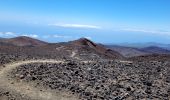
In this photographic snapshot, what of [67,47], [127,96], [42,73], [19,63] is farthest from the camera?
[67,47]

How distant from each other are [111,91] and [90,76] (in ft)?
9.83

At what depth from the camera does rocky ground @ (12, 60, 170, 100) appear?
65.5ft

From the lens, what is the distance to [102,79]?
22172 millimetres

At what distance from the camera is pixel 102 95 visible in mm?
19688

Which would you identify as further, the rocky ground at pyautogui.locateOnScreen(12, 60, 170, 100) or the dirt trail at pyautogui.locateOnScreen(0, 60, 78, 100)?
the rocky ground at pyautogui.locateOnScreen(12, 60, 170, 100)

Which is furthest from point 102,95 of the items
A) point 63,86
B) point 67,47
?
point 67,47

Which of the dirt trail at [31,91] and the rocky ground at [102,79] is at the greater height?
the rocky ground at [102,79]

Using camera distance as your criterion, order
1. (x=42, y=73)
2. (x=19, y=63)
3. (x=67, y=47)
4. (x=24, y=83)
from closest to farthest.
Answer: (x=24, y=83), (x=42, y=73), (x=19, y=63), (x=67, y=47)

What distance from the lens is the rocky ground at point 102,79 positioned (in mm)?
19953

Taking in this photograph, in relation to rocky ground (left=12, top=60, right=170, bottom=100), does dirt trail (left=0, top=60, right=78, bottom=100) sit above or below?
below

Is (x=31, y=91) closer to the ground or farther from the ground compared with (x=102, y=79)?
closer to the ground

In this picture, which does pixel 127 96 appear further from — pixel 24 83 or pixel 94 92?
pixel 24 83

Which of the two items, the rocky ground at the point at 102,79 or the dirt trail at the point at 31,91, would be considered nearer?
the dirt trail at the point at 31,91

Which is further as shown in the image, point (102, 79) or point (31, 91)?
point (102, 79)
